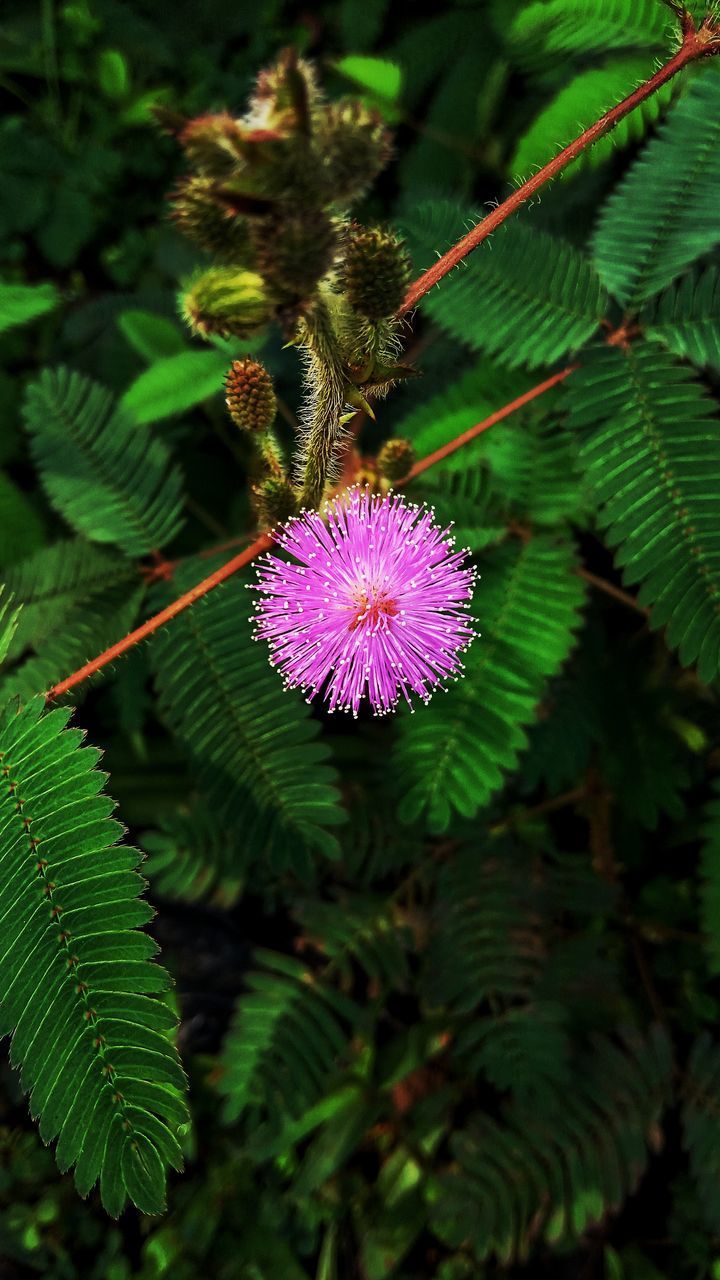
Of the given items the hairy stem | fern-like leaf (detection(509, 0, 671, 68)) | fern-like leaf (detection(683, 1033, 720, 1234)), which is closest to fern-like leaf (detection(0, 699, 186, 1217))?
the hairy stem

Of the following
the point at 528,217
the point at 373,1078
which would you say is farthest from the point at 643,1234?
the point at 528,217

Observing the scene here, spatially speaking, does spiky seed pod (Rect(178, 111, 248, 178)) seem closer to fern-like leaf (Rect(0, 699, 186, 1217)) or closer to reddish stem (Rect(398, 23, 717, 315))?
reddish stem (Rect(398, 23, 717, 315))

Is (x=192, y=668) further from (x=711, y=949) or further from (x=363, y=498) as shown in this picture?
(x=711, y=949)

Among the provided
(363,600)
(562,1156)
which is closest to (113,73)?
(363,600)

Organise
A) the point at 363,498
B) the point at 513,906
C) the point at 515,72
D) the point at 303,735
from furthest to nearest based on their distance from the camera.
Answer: the point at 515,72
the point at 513,906
the point at 303,735
the point at 363,498

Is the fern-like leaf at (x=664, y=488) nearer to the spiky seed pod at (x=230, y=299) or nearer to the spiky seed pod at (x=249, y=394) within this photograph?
the spiky seed pod at (x=249, y=394)

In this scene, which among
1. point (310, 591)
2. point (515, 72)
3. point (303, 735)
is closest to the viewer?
point (310, 591)
